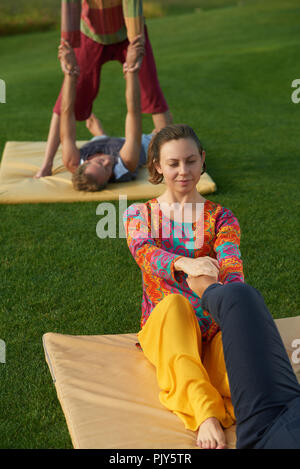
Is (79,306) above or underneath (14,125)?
underneath

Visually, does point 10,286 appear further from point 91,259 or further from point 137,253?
point 137,253

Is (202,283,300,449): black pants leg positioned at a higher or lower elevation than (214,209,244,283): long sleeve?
lower

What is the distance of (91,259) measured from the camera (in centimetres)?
437

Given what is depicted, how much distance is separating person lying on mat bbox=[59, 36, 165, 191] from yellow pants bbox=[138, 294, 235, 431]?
2.80 m

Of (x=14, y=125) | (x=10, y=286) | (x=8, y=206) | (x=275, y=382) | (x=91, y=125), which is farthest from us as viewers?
(x=14, y=125)

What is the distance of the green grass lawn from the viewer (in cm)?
312

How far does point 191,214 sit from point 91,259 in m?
1.52

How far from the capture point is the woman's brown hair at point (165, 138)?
9.50ft

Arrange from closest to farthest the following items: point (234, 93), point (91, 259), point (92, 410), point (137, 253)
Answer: point (92, 410), point (137, 253), point (91, 259), point (234, 93)

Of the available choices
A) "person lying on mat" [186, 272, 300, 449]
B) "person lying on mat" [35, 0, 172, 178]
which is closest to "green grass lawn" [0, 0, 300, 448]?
"person lying on mat" [186, 272, 300, 449]

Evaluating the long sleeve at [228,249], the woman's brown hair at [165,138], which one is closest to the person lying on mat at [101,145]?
the woman's brown hair at [165,138]

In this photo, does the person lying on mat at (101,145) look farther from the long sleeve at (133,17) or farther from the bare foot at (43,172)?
the bare foot at (43,172)

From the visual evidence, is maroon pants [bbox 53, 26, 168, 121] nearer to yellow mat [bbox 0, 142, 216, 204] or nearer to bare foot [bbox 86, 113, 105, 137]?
yellow mat [bbox 0, 142, 216, 204]

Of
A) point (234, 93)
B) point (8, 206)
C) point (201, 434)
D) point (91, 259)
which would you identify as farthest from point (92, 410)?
point (234, 93)
